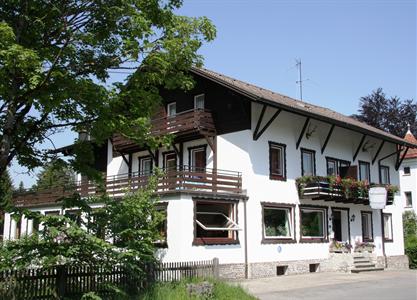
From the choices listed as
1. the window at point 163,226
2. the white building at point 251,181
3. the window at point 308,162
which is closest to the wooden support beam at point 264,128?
→ the white building at point 251,181

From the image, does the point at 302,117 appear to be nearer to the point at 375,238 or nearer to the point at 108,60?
the point at 375,238

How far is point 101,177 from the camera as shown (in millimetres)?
12672

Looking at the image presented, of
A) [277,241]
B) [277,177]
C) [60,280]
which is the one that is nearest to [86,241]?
[60,280]

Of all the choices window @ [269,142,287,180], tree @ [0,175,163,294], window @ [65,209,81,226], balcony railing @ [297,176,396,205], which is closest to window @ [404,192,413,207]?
balcony railing @ [297,176,396,205]

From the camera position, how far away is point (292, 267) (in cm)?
2345

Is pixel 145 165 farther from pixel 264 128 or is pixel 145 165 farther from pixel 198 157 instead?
pixel 264 128

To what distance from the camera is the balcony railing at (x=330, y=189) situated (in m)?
24.0

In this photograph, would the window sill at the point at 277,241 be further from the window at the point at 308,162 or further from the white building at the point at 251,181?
the window at the point at 308,162

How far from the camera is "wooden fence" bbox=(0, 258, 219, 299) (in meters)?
11.5

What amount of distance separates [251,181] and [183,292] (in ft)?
33.3

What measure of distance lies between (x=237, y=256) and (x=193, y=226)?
2640mm

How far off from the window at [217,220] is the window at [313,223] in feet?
14.1

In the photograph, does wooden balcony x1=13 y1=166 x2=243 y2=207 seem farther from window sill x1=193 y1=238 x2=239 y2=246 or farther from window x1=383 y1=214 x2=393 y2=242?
window x1=383 y1=214 x2=393 y2=242

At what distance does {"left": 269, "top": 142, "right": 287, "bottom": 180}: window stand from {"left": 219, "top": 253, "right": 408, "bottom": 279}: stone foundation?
3894 millimetres
